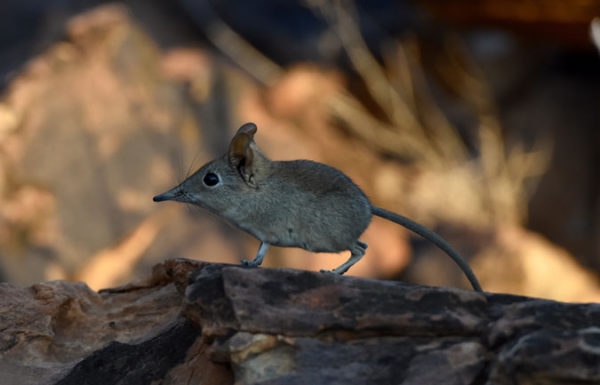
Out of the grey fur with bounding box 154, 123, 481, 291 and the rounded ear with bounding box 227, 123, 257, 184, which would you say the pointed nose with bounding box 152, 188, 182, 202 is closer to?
the grey fur with bounding box 154, 123, 481, 291

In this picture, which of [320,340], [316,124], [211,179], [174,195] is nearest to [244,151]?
[211,179]

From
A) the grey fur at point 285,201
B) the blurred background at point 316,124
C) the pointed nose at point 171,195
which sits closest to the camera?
the grey fur at point 285,201

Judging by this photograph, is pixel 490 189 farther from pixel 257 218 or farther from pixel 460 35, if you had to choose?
pixel 257 218

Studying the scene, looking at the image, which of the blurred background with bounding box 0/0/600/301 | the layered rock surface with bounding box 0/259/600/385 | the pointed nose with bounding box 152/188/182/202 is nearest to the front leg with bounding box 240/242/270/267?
the layered rock surface with bounding box 0/259/600/385

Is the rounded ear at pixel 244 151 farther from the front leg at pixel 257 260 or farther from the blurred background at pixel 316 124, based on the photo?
the blurred background at pixel 316 124

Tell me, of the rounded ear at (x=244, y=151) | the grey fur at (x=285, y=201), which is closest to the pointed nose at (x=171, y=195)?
the grey fur at (x=285, y=201)
